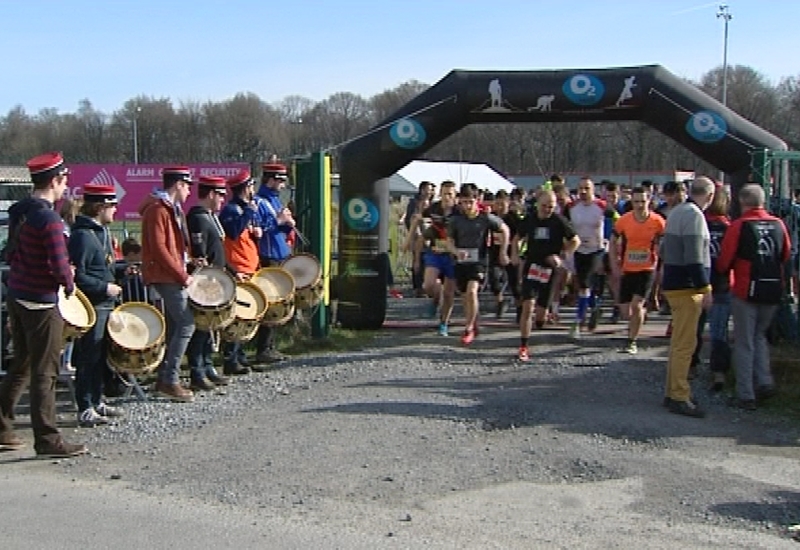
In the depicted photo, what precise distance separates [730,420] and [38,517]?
217 inches

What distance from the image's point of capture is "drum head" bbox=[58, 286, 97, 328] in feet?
23.5

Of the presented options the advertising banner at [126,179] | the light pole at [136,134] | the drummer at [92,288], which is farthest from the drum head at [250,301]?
the light pole at [136,134]

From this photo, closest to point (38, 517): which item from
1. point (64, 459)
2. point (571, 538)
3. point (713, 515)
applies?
point (64, 459)

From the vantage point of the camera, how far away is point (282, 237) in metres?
10.5

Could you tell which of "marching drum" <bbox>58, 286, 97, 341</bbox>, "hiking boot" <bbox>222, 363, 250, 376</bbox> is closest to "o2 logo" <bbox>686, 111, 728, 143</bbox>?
"hiking boot" <bbox>222, 363, 250, 376</bbox>

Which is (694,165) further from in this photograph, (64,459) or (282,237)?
(64,459)

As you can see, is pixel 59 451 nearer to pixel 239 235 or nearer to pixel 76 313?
pixel 76 313

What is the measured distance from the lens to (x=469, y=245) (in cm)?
1091

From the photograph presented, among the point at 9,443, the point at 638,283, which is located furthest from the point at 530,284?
the point at 9,443

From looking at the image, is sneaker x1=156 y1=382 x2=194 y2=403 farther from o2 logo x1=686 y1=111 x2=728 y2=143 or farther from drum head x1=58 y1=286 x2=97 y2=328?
o2 logo x1=686 y1=111 x2=728 y2=143

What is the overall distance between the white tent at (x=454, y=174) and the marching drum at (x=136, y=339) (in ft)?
105

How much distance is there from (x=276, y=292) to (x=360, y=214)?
2608 millimetres

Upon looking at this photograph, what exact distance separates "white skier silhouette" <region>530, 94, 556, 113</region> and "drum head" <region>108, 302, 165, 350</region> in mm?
5698

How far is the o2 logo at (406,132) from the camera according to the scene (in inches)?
462
